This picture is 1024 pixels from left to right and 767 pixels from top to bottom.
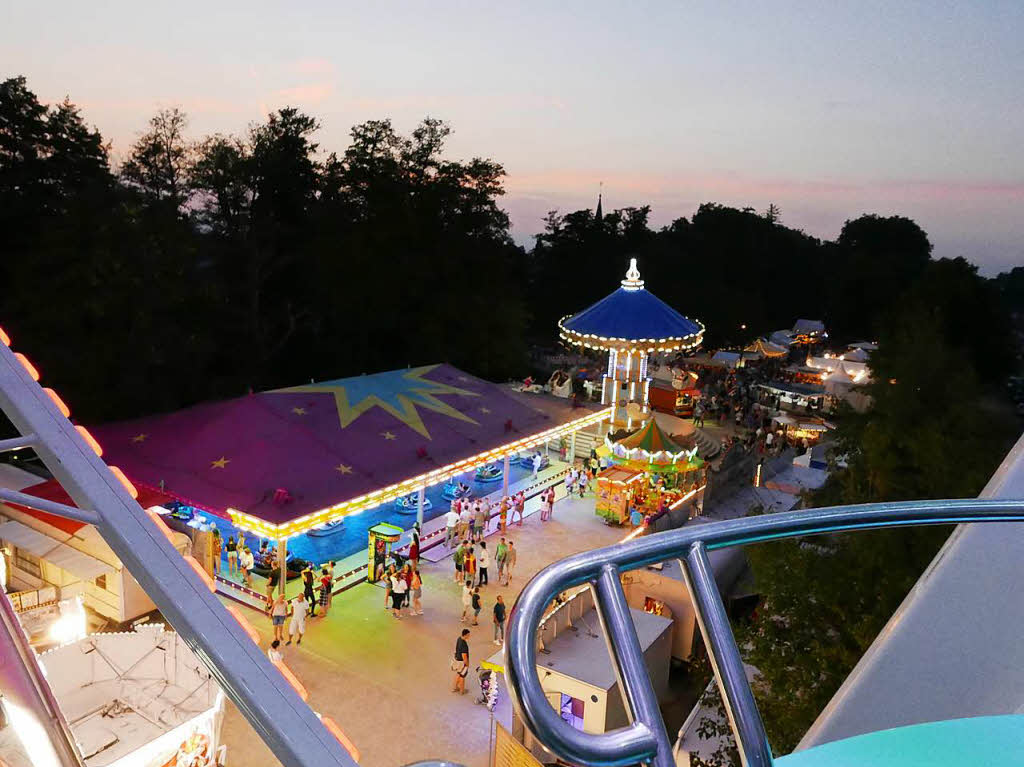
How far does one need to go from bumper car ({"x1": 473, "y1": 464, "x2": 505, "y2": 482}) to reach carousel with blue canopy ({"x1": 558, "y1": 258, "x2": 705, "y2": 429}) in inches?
184

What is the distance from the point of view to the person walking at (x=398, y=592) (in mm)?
11156

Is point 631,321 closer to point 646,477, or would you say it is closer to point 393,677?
point 646,477

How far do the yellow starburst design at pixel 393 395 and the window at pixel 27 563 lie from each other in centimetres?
522

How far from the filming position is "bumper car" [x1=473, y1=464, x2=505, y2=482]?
1792 centimetres

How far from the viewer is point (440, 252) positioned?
27375 mm

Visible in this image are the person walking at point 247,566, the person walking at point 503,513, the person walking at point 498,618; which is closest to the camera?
the person walking at point 498,618

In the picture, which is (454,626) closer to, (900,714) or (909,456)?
(909,456)

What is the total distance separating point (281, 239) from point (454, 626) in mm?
18457

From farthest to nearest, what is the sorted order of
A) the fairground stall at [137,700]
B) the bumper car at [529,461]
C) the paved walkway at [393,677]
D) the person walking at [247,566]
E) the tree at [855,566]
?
the bumper car at [529,461], the person walking at [247,566], the paved walkway at [393,677], the tree at [855,566], the fairground stall at [137,700]

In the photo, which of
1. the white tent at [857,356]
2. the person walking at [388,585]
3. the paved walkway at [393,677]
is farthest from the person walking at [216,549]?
the white tent at [857,356]

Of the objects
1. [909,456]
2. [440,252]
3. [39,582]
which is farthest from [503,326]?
[39,582]

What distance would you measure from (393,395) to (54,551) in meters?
7.21

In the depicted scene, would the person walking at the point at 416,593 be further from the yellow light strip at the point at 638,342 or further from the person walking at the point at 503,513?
the yellow light strip at the point at 638,342

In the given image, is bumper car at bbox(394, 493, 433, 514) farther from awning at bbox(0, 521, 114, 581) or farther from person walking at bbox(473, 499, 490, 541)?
awning at bbox(0, 521, 114, 581)
